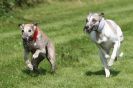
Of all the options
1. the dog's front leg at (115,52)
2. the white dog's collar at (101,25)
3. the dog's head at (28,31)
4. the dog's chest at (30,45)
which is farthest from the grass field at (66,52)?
the white dog's collar at (101,25)

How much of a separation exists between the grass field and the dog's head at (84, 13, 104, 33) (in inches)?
62.6

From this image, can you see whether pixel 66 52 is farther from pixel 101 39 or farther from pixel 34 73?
pixel 101 39

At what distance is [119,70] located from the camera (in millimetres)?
14703

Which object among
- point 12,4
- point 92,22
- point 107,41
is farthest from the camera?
point 12,4

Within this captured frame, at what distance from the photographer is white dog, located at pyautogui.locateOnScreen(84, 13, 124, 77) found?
12688 millimetres

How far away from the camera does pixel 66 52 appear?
60.0 feet

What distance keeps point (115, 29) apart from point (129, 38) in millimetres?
8620

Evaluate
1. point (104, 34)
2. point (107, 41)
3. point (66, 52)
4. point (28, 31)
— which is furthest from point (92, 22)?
point (66, 52)

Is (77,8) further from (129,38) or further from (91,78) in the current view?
(91,78)

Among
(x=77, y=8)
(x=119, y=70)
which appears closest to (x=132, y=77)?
(x=119, y=70)

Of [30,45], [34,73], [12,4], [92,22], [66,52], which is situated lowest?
[66,52]

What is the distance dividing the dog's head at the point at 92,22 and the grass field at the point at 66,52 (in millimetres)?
1590

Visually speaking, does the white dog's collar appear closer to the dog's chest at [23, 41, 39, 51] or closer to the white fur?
the white fur

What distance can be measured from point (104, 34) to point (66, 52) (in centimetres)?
541
